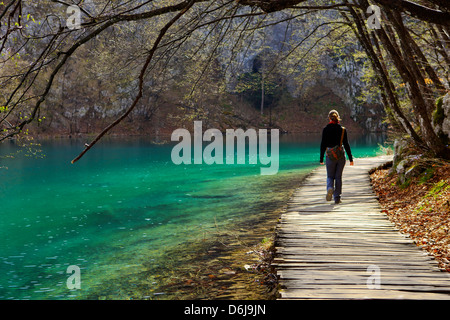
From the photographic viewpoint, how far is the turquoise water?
6871 mm

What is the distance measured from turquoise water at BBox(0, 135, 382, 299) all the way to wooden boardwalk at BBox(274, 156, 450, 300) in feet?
7.34

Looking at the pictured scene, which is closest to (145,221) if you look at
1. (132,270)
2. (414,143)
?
(132,270)

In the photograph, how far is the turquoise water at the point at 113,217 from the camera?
6871mm

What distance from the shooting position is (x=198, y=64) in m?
8.30

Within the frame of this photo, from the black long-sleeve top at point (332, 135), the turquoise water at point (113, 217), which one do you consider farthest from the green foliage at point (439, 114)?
the turquoise water at point (113, 217)

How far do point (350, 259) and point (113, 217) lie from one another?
784 centimetres

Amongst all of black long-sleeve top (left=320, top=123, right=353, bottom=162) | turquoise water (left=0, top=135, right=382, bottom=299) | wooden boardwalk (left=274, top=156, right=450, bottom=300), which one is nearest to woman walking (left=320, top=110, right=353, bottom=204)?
black long-sleeve top (left=320, top=123, right=353, bottom=162)

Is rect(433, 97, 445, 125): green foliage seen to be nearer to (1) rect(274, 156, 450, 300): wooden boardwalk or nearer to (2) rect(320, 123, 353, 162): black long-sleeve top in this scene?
(1) rect(274, 156, 450, 300): wooden boardwalk

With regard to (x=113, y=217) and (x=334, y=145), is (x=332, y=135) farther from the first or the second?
(x=113, y=217)

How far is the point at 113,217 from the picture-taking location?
11539 millimetres

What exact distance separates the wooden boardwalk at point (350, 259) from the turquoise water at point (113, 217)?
7.34 ft

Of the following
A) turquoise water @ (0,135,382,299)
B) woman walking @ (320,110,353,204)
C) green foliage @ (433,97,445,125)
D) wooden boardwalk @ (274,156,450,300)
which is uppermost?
green foliage @ (433,97,445,125)

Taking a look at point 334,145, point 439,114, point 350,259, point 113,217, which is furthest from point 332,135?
point 113,217
